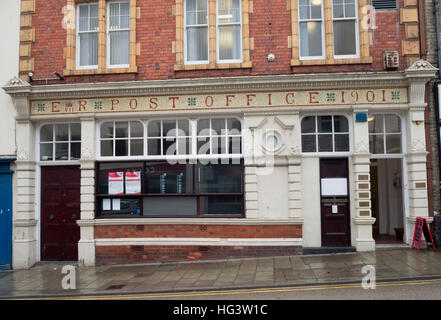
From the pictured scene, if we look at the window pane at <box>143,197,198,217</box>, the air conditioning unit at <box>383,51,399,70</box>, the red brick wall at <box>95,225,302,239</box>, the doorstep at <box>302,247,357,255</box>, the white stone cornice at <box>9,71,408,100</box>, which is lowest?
the doorstep at <box>302,247,357,255</box>

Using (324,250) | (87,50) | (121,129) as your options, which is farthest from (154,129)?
(324,250)

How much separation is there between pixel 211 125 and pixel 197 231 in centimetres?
304

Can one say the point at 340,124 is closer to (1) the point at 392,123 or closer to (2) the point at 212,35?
(1) the point at 392,123

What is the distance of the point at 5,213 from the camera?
1116cm

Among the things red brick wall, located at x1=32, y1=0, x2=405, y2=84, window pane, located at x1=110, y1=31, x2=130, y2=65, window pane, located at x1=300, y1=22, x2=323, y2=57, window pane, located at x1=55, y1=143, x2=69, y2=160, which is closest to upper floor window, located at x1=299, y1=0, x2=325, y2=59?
window pane, located at x1=300, y1=22, x2=323, y2=57

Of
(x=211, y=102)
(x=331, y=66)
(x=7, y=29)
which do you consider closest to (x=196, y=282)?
(x=211, y=102)

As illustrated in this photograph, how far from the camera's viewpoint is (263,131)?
10.6 meters

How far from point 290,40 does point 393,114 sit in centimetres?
360

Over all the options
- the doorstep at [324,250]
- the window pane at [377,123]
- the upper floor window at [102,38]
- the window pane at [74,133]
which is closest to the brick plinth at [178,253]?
the doorstep at [324,250]

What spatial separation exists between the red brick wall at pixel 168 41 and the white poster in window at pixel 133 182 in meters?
2.78

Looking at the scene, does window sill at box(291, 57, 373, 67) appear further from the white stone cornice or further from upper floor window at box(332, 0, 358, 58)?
the white stone cornice

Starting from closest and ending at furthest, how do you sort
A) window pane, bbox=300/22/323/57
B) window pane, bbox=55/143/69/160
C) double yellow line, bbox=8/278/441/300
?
double yellow line, bbox=8/278/441/300 < window pane, bbox=300/22/323/57 < window pane, bbox=55/143/69/160

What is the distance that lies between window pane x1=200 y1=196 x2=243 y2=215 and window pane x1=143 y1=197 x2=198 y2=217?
11.6 inches

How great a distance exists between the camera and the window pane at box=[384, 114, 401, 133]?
10.7 meters
